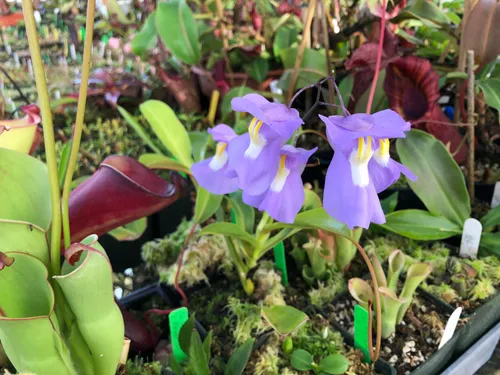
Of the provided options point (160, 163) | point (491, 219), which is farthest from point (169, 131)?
point (491, 219)

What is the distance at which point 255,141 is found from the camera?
51cm

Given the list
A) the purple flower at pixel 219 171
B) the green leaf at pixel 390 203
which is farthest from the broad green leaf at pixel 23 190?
the green leaf at pixel 390 203

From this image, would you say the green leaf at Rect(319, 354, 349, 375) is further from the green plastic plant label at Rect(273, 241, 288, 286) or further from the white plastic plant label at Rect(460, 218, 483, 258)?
the white plastic plant label at Rect(460, 218, 483, 258)

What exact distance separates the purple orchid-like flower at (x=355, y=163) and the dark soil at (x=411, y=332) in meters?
0.35

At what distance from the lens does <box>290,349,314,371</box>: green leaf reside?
0.68 m

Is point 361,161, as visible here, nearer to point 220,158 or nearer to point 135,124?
point 220,158

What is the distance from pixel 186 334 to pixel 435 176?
Answer: 0.60 meters

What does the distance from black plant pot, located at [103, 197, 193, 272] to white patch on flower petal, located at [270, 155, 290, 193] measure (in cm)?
71

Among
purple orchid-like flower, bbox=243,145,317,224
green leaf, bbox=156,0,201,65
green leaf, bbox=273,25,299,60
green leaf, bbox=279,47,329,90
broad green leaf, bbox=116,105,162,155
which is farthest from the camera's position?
green leaf, bbox=273,25,299,60

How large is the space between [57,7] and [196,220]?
7.20 feet

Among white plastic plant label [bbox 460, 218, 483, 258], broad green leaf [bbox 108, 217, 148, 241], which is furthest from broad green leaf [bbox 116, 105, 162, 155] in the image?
white plastic plant label [bbox 460, 218, 483, 258]

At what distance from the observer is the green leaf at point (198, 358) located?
0.60 metres

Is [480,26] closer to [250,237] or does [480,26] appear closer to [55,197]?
[250,237]

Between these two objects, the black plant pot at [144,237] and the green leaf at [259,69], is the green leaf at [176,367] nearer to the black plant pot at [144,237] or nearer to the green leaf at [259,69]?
the black plant pot at [144,237]
